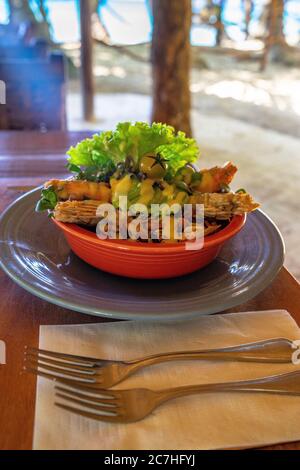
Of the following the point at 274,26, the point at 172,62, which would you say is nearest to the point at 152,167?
the point at 172,62

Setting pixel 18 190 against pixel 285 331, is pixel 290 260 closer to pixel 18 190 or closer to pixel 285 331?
pixel 18 190

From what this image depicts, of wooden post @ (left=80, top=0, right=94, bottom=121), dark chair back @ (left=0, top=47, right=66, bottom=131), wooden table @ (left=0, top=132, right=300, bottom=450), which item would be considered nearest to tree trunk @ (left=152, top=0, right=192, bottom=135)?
wooden post @ (left=80, top=0, right=94, bottom=121)

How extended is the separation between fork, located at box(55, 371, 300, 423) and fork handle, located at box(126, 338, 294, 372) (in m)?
0.03

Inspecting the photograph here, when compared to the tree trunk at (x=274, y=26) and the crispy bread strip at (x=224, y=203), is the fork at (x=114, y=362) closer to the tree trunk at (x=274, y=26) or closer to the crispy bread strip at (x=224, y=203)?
the crispy bread strip at (x=224, y=203)

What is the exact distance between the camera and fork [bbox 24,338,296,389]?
0.50 metres

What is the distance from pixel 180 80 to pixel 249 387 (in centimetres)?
265

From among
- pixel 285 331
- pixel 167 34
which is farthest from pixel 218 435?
pixel 167 34

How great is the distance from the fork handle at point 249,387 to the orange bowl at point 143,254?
166 mm

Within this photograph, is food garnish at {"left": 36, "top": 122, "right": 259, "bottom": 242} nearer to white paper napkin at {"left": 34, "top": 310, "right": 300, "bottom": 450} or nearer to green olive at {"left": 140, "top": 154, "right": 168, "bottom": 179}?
green olive at {"left": 140, "top": 154, "right": 168, "bottom": 179}

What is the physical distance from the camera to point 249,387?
493 millimetres

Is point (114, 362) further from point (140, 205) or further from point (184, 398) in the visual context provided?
point (140, 205)

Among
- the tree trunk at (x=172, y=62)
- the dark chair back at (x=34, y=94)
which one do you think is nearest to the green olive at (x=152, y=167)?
the dark chair back at (x=34, y=94)
